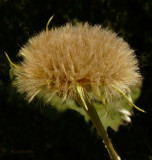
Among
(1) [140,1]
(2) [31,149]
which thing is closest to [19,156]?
(2) [31,149]

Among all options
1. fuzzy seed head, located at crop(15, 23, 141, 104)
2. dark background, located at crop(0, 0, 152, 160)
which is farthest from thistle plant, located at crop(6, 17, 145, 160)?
dark background, located at crop(0, 0, 152, 160)

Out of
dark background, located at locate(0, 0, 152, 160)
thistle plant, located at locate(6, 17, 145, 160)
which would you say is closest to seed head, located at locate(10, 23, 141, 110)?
thistle plant, located at locate(6, 17, 145, 160)

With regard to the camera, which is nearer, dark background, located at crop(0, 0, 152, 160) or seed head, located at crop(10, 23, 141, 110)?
seed head, located at crop(10, 23, 141, 110)

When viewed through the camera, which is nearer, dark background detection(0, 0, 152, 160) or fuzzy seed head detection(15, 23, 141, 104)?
fuzzy seed head detection(15, 23, 141, 104)

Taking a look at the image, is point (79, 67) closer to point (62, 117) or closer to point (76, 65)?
point (76, 65)

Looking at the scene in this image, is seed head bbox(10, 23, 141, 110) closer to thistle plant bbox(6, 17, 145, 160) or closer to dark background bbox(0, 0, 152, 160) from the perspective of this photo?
thistle plant bbox(6, 17, 145, 160)

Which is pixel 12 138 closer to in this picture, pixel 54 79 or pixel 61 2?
pixel 54 79

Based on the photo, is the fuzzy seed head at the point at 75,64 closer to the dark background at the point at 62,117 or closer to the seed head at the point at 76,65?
A: the seed head at the point at 76,65
